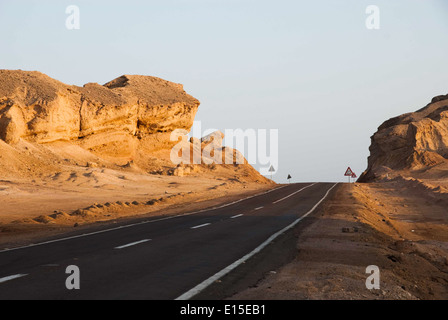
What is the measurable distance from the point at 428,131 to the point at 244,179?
29.0 metres

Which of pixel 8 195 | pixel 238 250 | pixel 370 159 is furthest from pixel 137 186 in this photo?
pixel 370 159

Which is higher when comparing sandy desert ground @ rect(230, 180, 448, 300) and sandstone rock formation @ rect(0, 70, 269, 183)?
sandstone rock formation @ rect(0, 70, 269, 183)

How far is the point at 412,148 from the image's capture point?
79625mm

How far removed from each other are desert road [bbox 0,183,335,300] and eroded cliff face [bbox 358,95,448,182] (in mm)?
56324

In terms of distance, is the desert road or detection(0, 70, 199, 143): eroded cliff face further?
detection(0, 70, 199, 143): eroded cliff face

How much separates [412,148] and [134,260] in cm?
7386

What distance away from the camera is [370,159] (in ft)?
320

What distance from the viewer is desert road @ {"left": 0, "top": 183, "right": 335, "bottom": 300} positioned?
28.0 feet

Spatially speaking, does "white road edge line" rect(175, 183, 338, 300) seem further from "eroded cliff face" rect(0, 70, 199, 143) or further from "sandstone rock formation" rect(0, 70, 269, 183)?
"eroded cliff face" rect(0, 70, 199, 143)

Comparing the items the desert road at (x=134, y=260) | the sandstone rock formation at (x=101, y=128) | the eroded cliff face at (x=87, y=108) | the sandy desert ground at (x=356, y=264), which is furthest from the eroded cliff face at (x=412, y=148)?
the desert road at (x=134, y=260)

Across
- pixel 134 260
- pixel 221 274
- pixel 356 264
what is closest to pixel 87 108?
pixel 134 260

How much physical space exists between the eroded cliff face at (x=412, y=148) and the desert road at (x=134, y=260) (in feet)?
185

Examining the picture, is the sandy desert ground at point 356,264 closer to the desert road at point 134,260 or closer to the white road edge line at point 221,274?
the white road edge line at point 221,274

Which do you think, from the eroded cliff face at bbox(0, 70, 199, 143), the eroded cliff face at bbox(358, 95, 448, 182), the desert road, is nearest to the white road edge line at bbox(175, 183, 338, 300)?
the desert road
